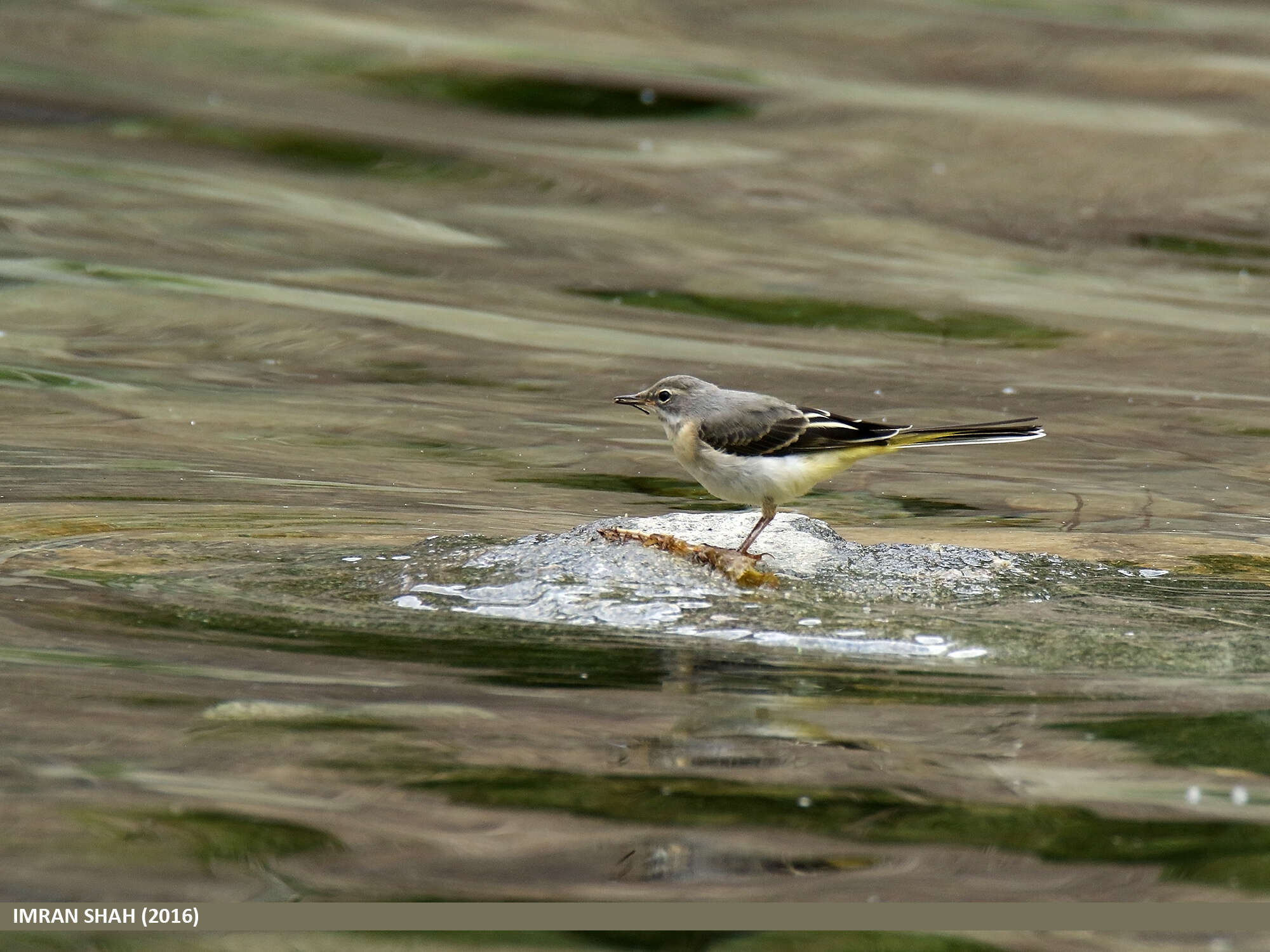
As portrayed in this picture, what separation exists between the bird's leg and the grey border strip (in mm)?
2027

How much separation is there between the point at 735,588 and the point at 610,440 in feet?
8.60

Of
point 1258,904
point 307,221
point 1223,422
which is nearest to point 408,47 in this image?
point 307,221

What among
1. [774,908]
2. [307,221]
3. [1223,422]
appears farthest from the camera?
[307,221]

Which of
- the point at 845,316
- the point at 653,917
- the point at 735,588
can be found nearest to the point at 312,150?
the point at 845,316

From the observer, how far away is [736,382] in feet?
28.0

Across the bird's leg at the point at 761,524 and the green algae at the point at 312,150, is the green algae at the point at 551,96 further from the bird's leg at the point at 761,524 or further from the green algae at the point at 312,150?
the bird's leg at the point at 761,524

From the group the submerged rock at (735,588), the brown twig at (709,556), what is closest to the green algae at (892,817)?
the submerged rock at (735,588)

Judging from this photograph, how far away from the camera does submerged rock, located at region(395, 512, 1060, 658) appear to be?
4.76 m

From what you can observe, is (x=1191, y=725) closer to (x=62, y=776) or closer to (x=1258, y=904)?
(x=1258, y=904)

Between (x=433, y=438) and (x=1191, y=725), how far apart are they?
13.6ft

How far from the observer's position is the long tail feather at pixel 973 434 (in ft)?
16.6

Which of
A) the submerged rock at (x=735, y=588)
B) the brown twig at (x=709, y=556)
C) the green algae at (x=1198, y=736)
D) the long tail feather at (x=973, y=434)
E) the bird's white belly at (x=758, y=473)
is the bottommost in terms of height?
the green algae at (x=1198, y=736)

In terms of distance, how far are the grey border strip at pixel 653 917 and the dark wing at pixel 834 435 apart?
84.1 inches

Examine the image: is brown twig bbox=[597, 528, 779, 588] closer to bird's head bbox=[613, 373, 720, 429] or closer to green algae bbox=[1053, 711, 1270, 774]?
bird's head bbox=[613, 373, 720, 429]
